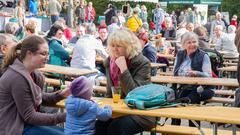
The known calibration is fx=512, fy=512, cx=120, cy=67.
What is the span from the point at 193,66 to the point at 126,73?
89.6 inches

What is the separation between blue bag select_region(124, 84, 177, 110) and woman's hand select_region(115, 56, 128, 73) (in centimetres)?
39

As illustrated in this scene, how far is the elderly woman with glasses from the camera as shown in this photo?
6602mm

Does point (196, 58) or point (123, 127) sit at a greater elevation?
point (196, 58)

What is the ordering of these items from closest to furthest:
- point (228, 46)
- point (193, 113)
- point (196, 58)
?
point (193, 113) → point (196, 58) → point (228, 46)

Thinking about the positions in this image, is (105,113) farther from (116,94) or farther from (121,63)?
(121,63)

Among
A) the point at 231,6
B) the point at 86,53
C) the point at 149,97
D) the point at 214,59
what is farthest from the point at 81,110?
the point at 231,6

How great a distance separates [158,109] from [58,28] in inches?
212

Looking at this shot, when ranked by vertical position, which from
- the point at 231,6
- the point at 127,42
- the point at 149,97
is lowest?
the point at 231,6

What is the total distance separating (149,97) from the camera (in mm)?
4172

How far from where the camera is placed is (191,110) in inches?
161

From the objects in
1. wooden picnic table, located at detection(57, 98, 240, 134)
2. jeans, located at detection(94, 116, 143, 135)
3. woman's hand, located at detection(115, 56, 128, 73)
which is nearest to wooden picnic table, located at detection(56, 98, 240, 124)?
wooden picnic table, located at detection(57, 98, 240, 134)

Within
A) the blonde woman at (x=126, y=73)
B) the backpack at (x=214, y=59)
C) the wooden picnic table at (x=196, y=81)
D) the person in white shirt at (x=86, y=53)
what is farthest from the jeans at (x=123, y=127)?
the backpack at (x=214, y=59)

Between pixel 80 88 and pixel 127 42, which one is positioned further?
pixel 127 42

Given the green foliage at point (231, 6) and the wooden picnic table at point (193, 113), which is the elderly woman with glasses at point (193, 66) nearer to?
the wooden picnic table at point (193, 113)
